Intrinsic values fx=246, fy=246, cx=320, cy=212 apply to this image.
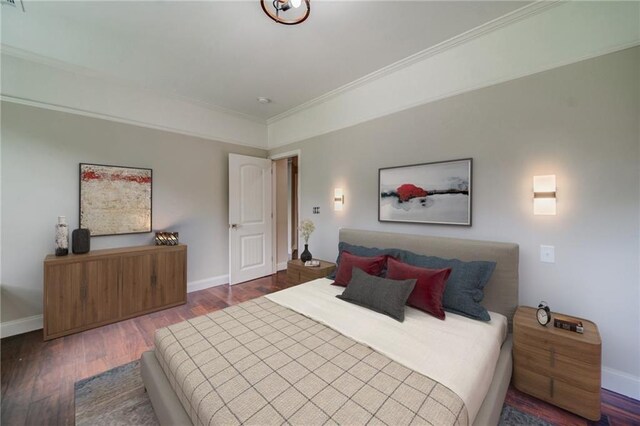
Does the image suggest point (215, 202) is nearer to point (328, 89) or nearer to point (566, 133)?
point (328, 89)

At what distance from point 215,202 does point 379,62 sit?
10.4ft

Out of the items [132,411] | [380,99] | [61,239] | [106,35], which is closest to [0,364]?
[61,239]

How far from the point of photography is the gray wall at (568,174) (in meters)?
1.73

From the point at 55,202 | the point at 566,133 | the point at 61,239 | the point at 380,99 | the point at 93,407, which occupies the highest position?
the point at 380,99

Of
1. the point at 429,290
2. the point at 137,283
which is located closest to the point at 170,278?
the point at 137,283

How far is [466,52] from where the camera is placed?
238 centimetres

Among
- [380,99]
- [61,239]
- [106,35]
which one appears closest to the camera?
[106,35]

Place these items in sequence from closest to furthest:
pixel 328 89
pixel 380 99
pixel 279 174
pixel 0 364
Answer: pixel 0 364 → pixel 380 99 → pixel 328 89 → pixel 279 174

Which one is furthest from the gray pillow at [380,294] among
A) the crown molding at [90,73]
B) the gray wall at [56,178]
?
the crown molding at [90,73]

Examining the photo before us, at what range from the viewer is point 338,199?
140 inches

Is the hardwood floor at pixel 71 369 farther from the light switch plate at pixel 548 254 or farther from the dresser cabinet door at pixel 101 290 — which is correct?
the light switch plate at pixel 548 254

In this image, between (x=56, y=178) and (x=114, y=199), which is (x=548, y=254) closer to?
(x=114, y=199)

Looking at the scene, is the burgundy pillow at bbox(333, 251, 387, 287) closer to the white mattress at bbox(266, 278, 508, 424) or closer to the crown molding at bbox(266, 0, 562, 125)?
the white mattress at bbox(266, 278, 508, 424)

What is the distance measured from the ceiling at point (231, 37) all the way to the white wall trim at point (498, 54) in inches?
5.7
